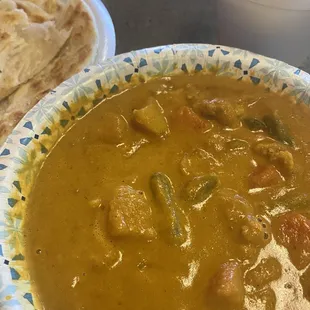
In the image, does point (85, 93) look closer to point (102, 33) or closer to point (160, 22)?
point (102, 33)

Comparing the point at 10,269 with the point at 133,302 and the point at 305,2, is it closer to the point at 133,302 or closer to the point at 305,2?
the point at 133,302

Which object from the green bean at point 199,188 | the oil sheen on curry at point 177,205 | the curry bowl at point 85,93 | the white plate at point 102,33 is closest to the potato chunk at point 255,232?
the oil sheen on curry at point 177,205

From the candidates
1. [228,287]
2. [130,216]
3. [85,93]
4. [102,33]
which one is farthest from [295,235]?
[102,33]

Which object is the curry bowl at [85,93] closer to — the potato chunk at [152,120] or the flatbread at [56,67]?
the potato chunk at [152,120]

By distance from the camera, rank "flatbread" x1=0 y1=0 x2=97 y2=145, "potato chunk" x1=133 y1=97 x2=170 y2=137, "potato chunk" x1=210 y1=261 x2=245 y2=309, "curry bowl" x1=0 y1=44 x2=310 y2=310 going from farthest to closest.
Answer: "flatbread" x1=0 y1=0 x2=97 y2=145 → "potato chunk" x1=133 y1=97 x2=170 y2=137 → "curry bowl" x1=0 y1=44 x2=310 y2=310 → "potato chunk" x1=210 y1=261 x2=245 y2=309

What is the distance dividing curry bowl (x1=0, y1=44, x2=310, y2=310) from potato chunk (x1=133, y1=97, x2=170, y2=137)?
125 millimetres

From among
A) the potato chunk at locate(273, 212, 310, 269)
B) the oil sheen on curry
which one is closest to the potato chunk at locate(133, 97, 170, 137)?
the oil sheen on curry

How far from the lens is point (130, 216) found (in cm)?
111

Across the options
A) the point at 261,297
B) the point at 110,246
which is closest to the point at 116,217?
the point at 110,246

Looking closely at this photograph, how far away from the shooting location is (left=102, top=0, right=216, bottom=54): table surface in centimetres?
224

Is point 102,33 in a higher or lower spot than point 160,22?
higher

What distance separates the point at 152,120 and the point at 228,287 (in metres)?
0.51

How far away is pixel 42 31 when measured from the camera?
189 cm

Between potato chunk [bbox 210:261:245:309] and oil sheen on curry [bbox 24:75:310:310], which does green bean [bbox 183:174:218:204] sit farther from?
Result: potato chunk [bbox 210:261:245:309]
